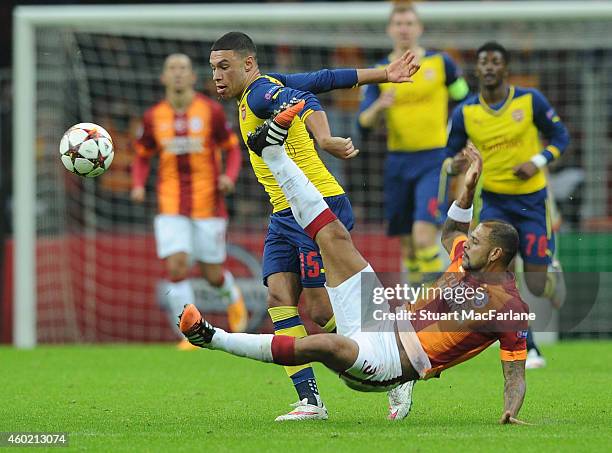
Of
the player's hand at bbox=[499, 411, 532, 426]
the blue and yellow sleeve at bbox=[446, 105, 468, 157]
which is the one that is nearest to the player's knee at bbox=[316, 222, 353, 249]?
the player's hand at bbox=[499, 411, 532, 426]

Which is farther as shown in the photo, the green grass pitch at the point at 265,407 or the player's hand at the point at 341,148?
the player's hand at the point at 341,148

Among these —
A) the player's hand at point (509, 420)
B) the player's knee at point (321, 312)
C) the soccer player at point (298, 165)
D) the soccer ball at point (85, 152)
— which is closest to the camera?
the player's hand at point (509, 420)

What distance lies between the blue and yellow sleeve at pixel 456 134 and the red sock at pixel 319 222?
3.99m

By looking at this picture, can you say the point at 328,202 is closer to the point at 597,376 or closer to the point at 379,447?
the point at 379,447

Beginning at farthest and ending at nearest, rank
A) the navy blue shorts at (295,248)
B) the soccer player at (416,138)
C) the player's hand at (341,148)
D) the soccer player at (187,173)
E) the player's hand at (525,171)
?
1. the soccer player at (187,173)
2. the soccer player at (416,138)
3. the player's hand at (525,171)
4. the navy blue shorts at (295,248)
5. the player's hand at (341,148)

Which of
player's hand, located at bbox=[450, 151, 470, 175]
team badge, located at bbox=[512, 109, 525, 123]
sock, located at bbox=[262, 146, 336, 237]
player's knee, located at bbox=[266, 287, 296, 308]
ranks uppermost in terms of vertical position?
team badge, located at bbox=[512, 109, 525, 123]

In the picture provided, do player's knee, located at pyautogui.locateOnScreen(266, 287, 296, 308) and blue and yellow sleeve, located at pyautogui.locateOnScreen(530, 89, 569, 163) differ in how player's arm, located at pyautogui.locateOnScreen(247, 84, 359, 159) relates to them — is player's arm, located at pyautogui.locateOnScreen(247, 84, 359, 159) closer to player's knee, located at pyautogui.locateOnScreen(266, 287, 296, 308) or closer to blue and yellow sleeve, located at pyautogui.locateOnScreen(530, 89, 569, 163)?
player's knee, located at pyautogui.locateOnScreen(266, 287, 296, 308)

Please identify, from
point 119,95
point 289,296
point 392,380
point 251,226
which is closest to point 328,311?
point 289,296

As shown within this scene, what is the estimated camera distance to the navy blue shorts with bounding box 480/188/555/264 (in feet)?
33.0

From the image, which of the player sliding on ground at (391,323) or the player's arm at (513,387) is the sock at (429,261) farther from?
the player's arm at (513,387)

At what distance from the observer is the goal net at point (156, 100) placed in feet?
44.2

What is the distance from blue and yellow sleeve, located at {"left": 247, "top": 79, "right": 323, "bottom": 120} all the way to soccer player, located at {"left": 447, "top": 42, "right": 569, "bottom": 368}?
11.6 feet

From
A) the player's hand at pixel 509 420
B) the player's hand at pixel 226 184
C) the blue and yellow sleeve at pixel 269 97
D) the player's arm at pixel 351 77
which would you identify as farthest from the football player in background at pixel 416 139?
the player's hand at pixel 509 420

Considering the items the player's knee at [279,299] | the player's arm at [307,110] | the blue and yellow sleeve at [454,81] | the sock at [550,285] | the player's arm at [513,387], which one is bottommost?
the player's arm at [513,387]
